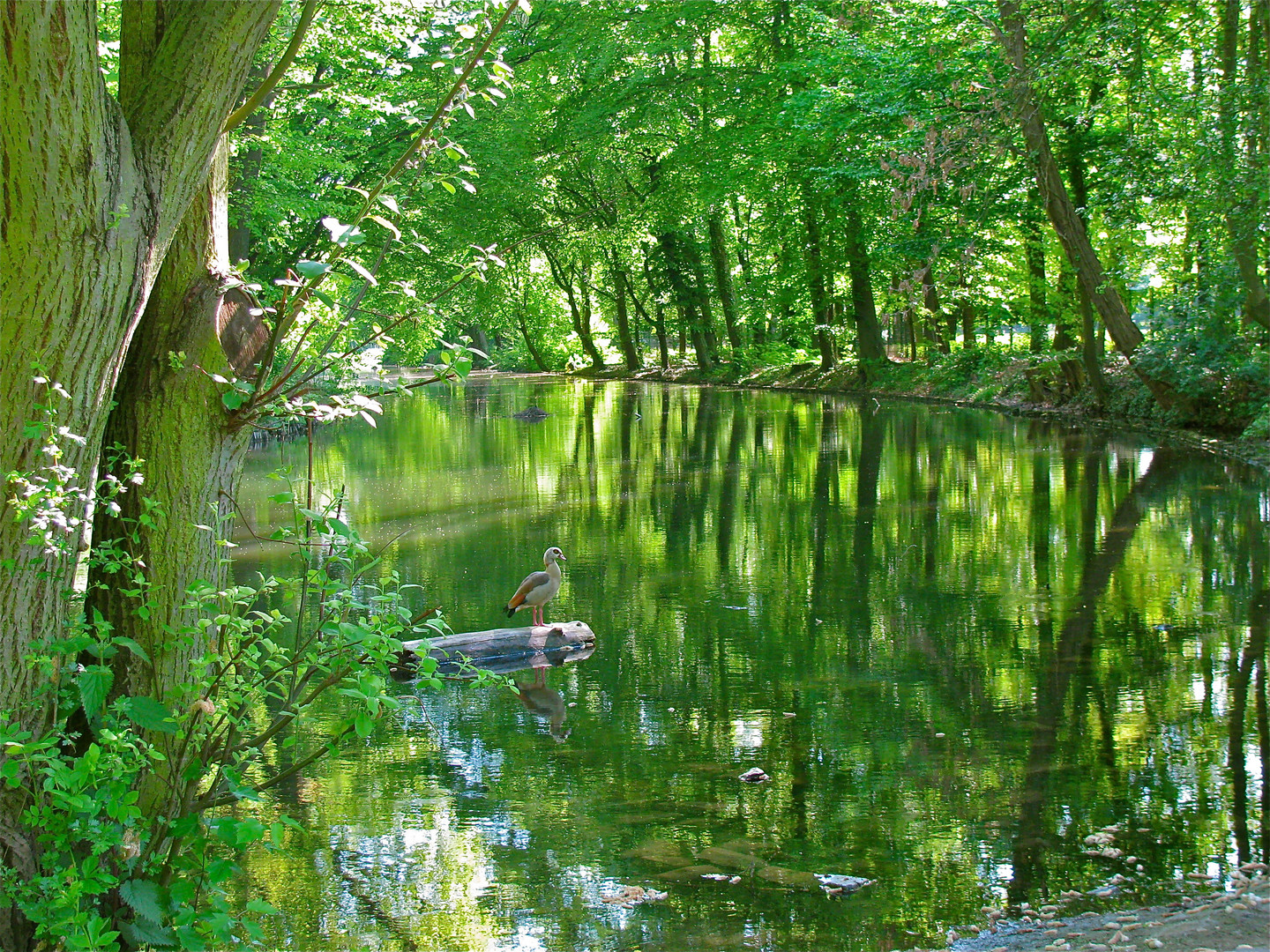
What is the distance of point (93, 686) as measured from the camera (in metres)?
3.34

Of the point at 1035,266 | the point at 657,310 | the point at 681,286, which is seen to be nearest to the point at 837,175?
the point at 1035,266

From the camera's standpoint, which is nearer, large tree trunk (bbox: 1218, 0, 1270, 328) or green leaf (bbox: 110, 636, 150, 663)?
green leaf (bbox: 110, 636, 150, 663)

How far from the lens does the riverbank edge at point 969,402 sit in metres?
18.8

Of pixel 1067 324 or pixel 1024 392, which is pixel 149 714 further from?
pixel 1024 392

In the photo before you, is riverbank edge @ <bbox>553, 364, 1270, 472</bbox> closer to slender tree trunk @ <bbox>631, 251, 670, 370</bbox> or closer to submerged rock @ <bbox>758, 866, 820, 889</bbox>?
slender tree trunk @ <bbox>631, 251, 670, 370</bbox>

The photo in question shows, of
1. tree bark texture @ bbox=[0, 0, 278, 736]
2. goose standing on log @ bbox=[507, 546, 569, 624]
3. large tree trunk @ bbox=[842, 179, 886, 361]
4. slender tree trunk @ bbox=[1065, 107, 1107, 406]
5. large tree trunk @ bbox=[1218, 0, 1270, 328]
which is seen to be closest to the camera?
tree bark texture @ bbox=[0, 0, 278, 736]

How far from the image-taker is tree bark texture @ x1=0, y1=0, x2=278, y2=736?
3.17m

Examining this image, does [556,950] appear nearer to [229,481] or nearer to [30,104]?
[229,481]

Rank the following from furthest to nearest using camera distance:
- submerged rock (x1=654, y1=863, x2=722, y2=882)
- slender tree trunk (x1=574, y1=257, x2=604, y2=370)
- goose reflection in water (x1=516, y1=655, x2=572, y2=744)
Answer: slender tree trunk (x1=574, y1=257, x2=604, y2=370) → goose reflection in water (x1=516, y1=655, x2=572, y2=744) → submerged rock (x1=654, y1=863, x2=722, y2=882)

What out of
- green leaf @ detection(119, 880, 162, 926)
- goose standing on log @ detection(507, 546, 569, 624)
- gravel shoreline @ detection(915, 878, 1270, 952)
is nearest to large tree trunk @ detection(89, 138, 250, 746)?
green leaf @ detection(119, 880, 162, 926)

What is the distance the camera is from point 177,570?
3.76m

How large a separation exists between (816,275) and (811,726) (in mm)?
28612

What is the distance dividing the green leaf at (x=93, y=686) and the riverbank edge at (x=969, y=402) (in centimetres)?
1670

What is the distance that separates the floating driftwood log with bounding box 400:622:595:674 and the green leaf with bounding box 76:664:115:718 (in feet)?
17.6
